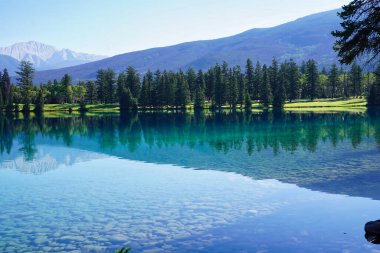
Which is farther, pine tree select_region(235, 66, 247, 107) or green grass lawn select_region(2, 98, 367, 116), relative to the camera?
pine tree select_region(235, 66, 247, 107)

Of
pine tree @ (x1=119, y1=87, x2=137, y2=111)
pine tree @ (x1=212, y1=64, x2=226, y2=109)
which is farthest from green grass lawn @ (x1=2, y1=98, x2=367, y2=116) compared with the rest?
pine tree @ (x1=119, y1=87, x2=137, y2=111)

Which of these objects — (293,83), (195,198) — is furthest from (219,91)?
(195,198)

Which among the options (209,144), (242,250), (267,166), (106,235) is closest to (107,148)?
(209,144)

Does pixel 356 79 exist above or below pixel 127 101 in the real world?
above

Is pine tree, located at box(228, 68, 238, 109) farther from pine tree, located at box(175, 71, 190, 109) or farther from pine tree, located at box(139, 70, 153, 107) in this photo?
pine tree, located at box(139, 70, 153, 107)

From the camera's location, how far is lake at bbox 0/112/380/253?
1933cm

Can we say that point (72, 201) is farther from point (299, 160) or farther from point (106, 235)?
point (299, 160)

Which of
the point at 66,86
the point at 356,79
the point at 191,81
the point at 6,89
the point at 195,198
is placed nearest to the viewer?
the point at 195,198

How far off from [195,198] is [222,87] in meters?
130

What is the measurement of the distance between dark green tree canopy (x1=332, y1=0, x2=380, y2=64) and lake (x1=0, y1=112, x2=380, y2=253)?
9364 mm

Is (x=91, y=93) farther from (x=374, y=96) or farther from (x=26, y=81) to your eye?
(x=374, y=96)

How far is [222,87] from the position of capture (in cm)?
15538

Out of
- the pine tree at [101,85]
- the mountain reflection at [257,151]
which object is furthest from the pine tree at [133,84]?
the mountain reflection at [257,151]

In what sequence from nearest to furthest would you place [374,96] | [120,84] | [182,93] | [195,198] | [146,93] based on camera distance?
1. [195,198]
2. [374,96]
3. [182,93]
4. [146,93]
5. [120,84]
